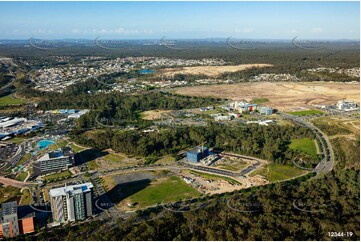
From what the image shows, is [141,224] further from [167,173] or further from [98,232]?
[167,173]

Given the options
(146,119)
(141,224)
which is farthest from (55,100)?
(141,224)

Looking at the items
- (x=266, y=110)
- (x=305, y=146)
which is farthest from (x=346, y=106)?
(x=305, y=146)

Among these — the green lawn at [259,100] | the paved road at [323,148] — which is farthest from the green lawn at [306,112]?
the green lawn at [259,100]

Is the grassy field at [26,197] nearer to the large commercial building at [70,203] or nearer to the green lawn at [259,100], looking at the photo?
the large commercial building at [70,203]

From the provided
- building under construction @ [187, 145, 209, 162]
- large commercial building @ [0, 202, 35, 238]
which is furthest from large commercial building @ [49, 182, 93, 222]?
building under construction @ [187, 145, 209, 162]

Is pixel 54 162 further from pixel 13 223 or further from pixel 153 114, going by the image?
pixel 153 114

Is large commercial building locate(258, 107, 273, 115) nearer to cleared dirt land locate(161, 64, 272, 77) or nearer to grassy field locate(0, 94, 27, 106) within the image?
cleared dirt land locate(161, 64, 272, 77)
